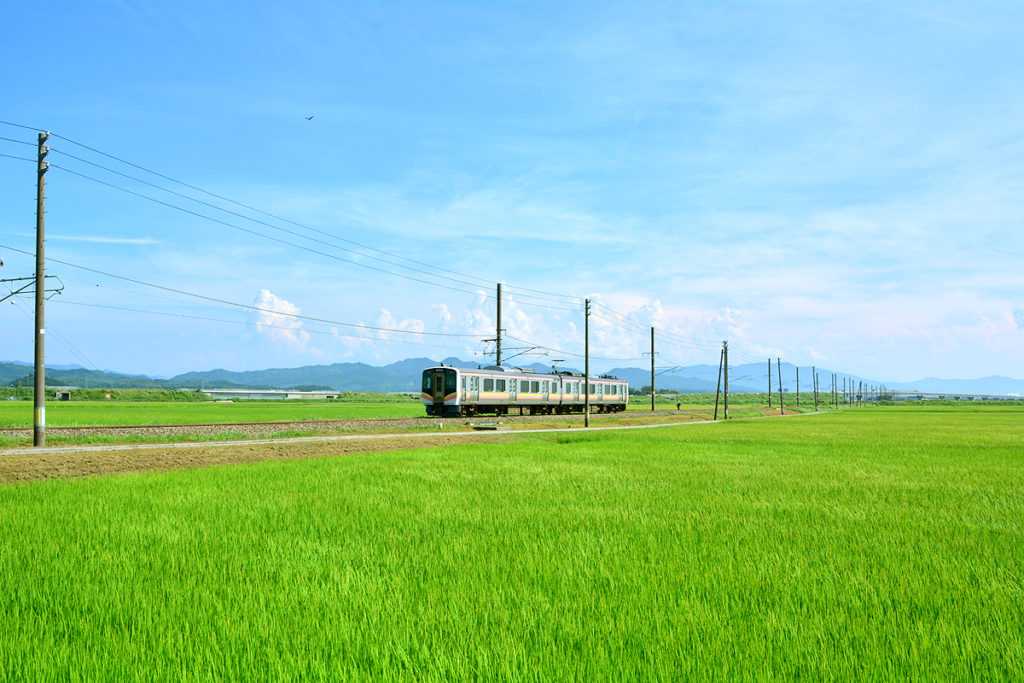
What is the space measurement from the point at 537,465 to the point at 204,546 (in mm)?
11094

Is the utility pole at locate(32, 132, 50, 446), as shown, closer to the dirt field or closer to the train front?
the dirt field

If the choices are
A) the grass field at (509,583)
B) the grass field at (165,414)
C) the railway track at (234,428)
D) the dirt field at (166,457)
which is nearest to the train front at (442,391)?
the grass field at (165,414)

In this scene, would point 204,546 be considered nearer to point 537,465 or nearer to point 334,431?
point 537,465

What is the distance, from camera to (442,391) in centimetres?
4544

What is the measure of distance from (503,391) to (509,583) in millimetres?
43353

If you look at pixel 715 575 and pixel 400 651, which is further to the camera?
pixel 715 575

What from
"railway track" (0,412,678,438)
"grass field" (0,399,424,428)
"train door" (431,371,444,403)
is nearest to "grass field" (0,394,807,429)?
"grass field" (0,399,424,428)

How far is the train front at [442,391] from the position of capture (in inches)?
1764

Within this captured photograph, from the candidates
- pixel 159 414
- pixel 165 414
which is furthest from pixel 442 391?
pixel 159 414

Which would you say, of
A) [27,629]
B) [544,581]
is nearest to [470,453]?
[544,581]

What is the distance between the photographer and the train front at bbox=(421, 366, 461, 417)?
147 ft

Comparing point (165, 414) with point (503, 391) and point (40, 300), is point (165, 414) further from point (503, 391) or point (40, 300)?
point (40, 300)

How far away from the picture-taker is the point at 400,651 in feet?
13.7

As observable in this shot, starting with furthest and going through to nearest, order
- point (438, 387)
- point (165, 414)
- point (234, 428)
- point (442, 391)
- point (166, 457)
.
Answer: point (165, 414) → point (438, 387) → point (442, 391) → point (234, 428) → point (166, 457)
